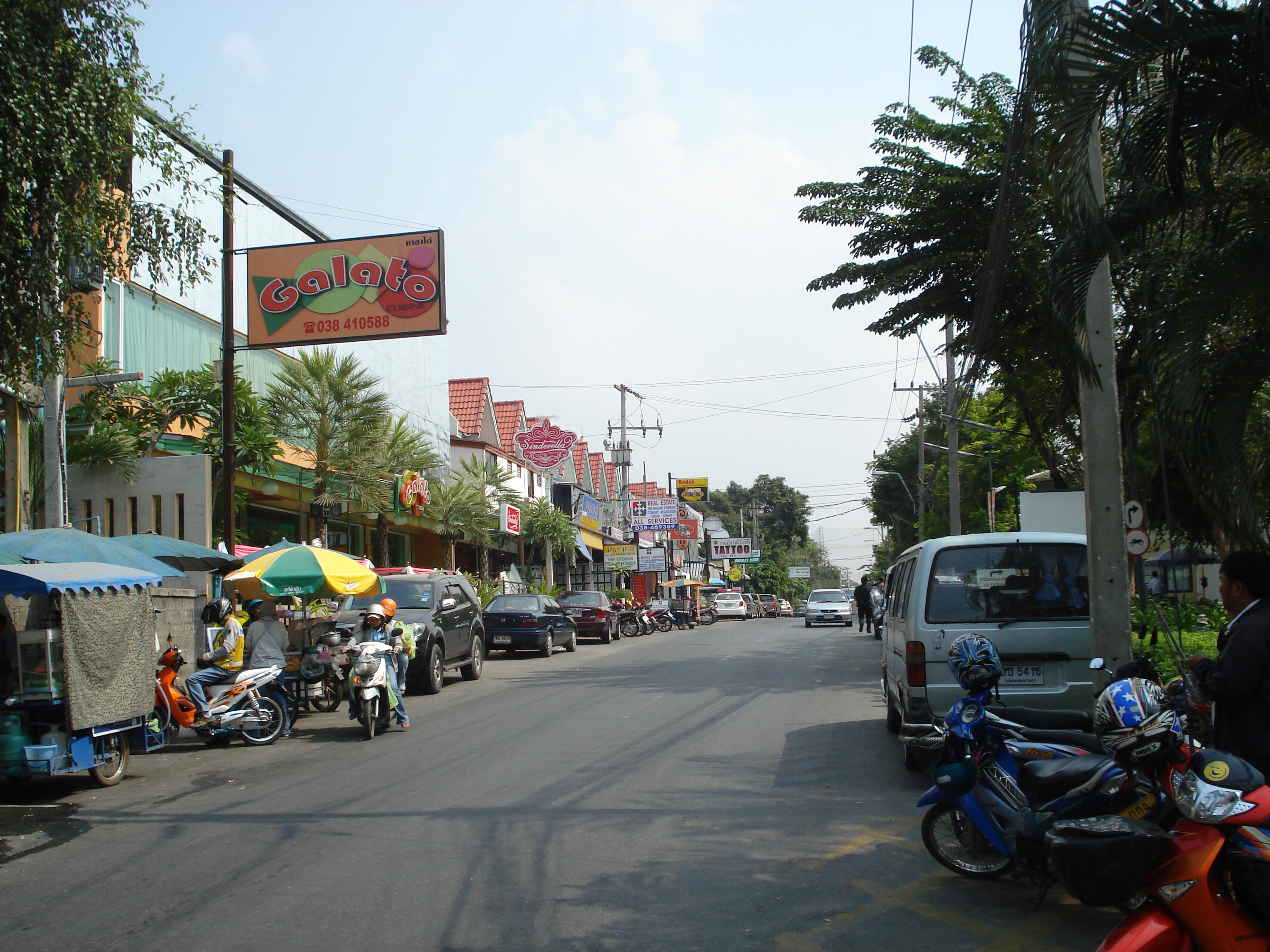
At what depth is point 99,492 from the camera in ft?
54.7

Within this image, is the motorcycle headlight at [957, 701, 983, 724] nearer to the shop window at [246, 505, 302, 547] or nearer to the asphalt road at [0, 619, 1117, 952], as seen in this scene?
the asphalt road at [0, 619, 1117, 952]

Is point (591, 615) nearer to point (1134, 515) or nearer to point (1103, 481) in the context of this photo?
point (1134, 515)

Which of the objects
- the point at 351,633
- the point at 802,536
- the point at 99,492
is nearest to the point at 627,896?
the point at 351,633

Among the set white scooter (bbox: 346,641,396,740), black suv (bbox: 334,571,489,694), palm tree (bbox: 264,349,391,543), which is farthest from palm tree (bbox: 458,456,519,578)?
white scooter (bbox: 346,641,396,740)

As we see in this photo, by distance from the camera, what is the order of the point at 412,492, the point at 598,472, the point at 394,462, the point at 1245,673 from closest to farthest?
the point at 1245,673 < the point at 394,462 < the point at 412,492 < the point at 598,472

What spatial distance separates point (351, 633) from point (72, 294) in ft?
23.5

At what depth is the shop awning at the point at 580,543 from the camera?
133 ft

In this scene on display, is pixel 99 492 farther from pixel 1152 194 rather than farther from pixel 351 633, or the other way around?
pixel 1152 194

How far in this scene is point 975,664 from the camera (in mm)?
5953

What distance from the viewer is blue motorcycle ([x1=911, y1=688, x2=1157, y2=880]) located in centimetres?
541

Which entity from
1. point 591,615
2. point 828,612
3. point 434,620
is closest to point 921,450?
point 828,612

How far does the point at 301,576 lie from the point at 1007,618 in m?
9.38

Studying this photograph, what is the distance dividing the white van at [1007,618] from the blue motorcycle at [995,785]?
2019mm

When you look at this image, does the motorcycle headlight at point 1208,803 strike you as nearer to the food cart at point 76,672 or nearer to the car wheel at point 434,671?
the food cart at point 76,672
